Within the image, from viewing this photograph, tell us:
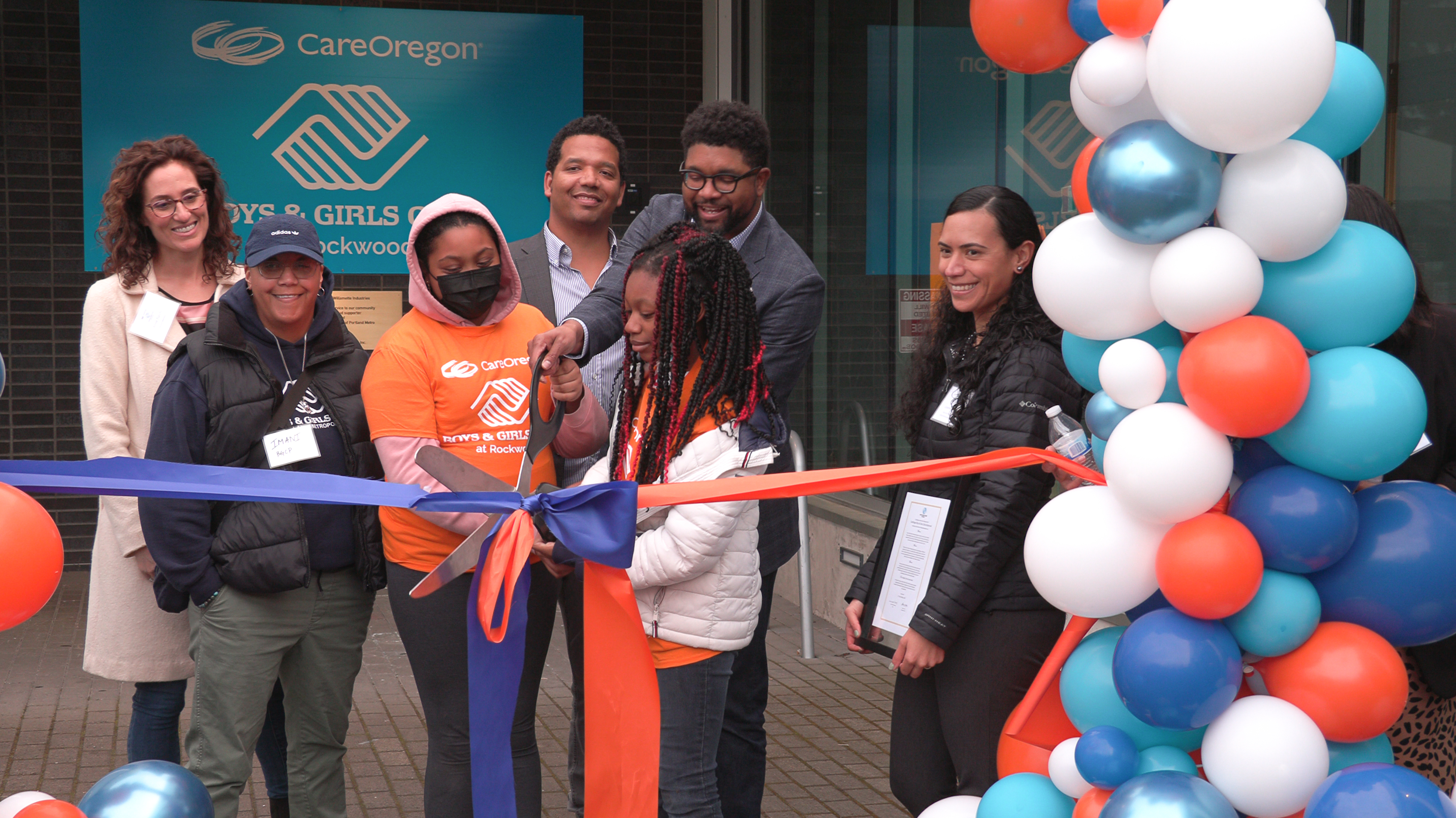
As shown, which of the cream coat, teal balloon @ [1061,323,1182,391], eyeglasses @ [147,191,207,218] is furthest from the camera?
eyeglasses @ [147,191,207,218]

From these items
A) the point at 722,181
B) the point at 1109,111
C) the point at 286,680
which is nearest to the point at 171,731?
the point at 286,680

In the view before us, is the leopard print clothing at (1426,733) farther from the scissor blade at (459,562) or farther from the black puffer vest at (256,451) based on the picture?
the black puffer vest at (256,451)

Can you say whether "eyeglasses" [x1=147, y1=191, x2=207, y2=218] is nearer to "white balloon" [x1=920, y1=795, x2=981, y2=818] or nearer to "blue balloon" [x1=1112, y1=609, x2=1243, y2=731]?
"white balloon" [x1=920, y1=795, x2=981, y2=818]

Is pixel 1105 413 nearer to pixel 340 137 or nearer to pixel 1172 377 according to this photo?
pixel 1172 377

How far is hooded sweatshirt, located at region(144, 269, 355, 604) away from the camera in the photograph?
291 centimetres

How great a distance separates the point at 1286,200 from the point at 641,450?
147cm

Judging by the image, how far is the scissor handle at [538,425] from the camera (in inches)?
106

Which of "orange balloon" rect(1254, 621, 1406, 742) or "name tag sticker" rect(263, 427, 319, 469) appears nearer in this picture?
"orange balloon" rect(1254, 621, 1406, 742)

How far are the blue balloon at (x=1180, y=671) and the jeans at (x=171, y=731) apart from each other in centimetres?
243

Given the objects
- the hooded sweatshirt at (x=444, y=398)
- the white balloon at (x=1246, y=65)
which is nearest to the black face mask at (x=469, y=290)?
the hooded sweatshirt at (x=444, y=398)

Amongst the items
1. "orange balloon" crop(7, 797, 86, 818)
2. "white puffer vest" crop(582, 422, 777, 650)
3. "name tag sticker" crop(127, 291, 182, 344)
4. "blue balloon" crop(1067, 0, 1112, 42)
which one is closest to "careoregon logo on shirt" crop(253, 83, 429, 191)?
"name tag sticker" crop(127, 291, 182, 344)

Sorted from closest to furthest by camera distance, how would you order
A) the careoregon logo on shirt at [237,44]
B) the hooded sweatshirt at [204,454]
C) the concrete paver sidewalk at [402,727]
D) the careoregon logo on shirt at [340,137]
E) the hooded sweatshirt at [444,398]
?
the hooded sweatshirt at [444,398], the hooded sweatshirt at [204,454], the concrete paver sidewalk at [402,727], the careoregon logo on shirt at [237,44], the careoregon logo on shirt at [340,137]

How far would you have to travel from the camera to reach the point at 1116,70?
1.72 m

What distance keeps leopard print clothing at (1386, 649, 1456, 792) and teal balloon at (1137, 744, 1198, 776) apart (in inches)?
26.7
